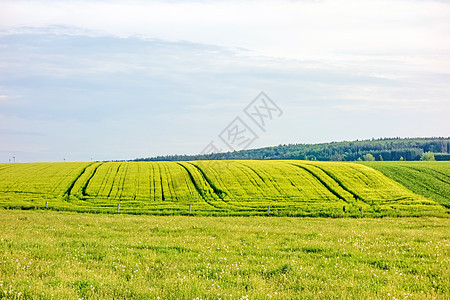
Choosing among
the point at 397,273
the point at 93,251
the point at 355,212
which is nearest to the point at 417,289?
the point at 397,273

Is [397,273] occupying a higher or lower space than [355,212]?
higher

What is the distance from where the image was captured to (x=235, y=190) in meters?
52.6

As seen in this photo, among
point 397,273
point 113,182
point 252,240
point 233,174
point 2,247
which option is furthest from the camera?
point 233,174

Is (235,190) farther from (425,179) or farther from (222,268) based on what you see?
(222,268)

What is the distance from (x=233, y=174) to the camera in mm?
62625

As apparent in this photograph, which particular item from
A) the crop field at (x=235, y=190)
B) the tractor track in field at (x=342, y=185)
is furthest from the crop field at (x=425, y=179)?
the tractor track in field at (x=342, y=185)

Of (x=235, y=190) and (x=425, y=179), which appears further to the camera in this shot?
(x=425, y=179)

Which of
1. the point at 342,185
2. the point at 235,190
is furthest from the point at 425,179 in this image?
the point at 235,190

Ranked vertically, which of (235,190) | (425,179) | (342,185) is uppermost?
(235,190)

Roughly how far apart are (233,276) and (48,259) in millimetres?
6024

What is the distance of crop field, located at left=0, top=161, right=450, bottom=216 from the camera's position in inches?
1703

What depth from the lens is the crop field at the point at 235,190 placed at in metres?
43.2

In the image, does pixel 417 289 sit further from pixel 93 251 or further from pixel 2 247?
pixel 2 247

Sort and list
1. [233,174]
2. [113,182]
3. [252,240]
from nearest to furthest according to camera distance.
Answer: [252,240], [113,182], [233,174]
